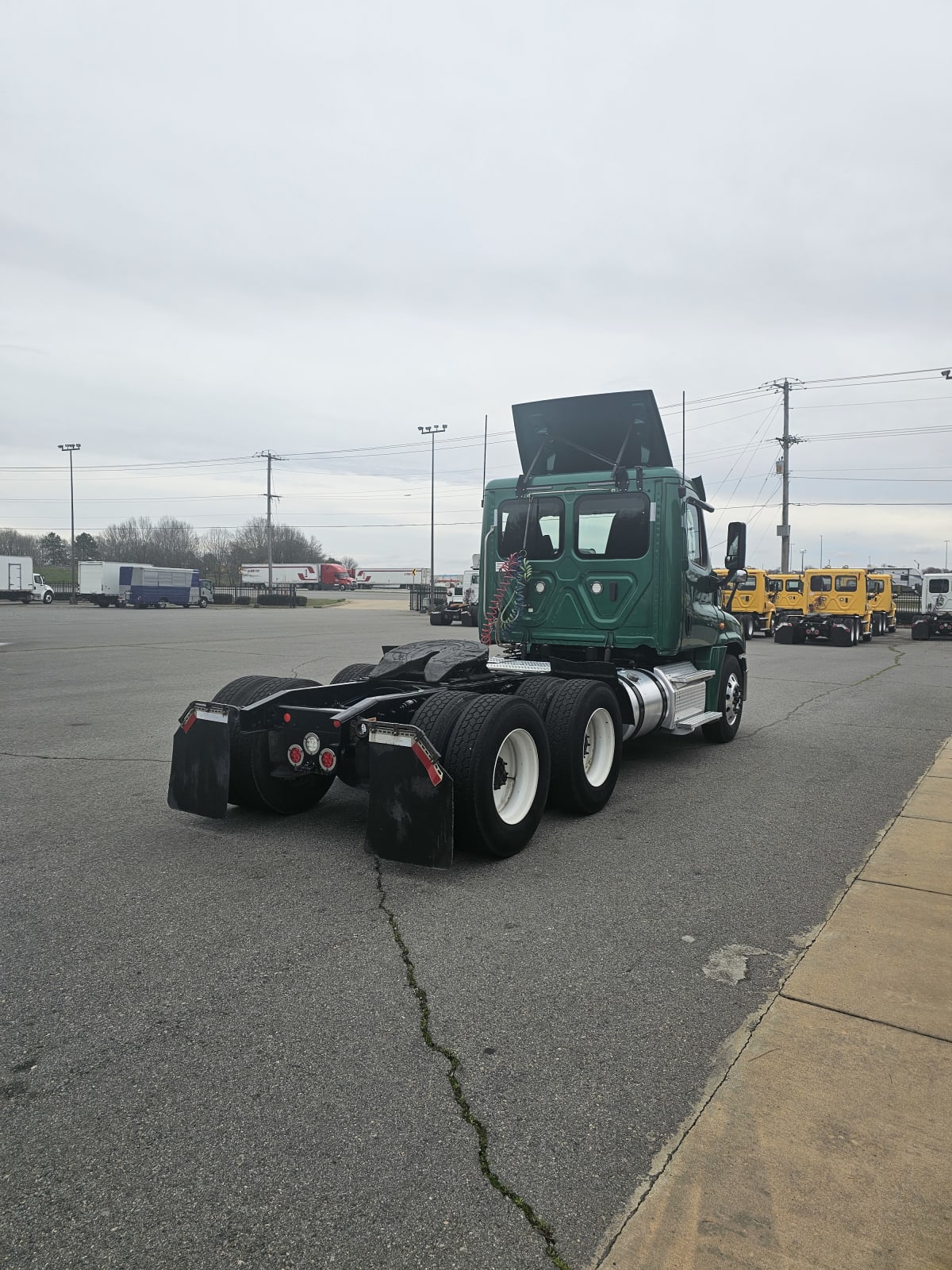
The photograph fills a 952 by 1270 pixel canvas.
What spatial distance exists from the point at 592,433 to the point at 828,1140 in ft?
21.3

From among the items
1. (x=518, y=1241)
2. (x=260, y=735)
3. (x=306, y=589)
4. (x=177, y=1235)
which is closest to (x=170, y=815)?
(x=260, y=735)

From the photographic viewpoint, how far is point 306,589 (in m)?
103

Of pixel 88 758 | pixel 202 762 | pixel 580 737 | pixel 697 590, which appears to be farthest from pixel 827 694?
pixel 202 762

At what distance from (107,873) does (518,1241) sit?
10.9 feet

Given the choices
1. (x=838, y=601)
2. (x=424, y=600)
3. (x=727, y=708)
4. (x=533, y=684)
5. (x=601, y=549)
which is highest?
(x=601, y=549)

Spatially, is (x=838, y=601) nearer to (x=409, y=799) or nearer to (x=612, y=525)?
(x=612, y=525)

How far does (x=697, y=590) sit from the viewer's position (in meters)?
8.09

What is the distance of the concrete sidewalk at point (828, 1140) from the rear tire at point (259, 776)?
313cm

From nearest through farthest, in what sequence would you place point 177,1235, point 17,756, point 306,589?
1. point 177,1235
2. point 17,756
3. point 306,589

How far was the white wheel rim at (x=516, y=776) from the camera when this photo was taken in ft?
16.8

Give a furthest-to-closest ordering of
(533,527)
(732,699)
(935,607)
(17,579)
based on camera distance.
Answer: (17,579)
(935,607)
(732,699)
(533,527)

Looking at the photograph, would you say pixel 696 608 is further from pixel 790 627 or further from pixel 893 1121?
pixel 790 627

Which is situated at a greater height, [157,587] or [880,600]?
[157,587]

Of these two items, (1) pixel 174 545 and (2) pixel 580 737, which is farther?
(1) pixel 174 545
